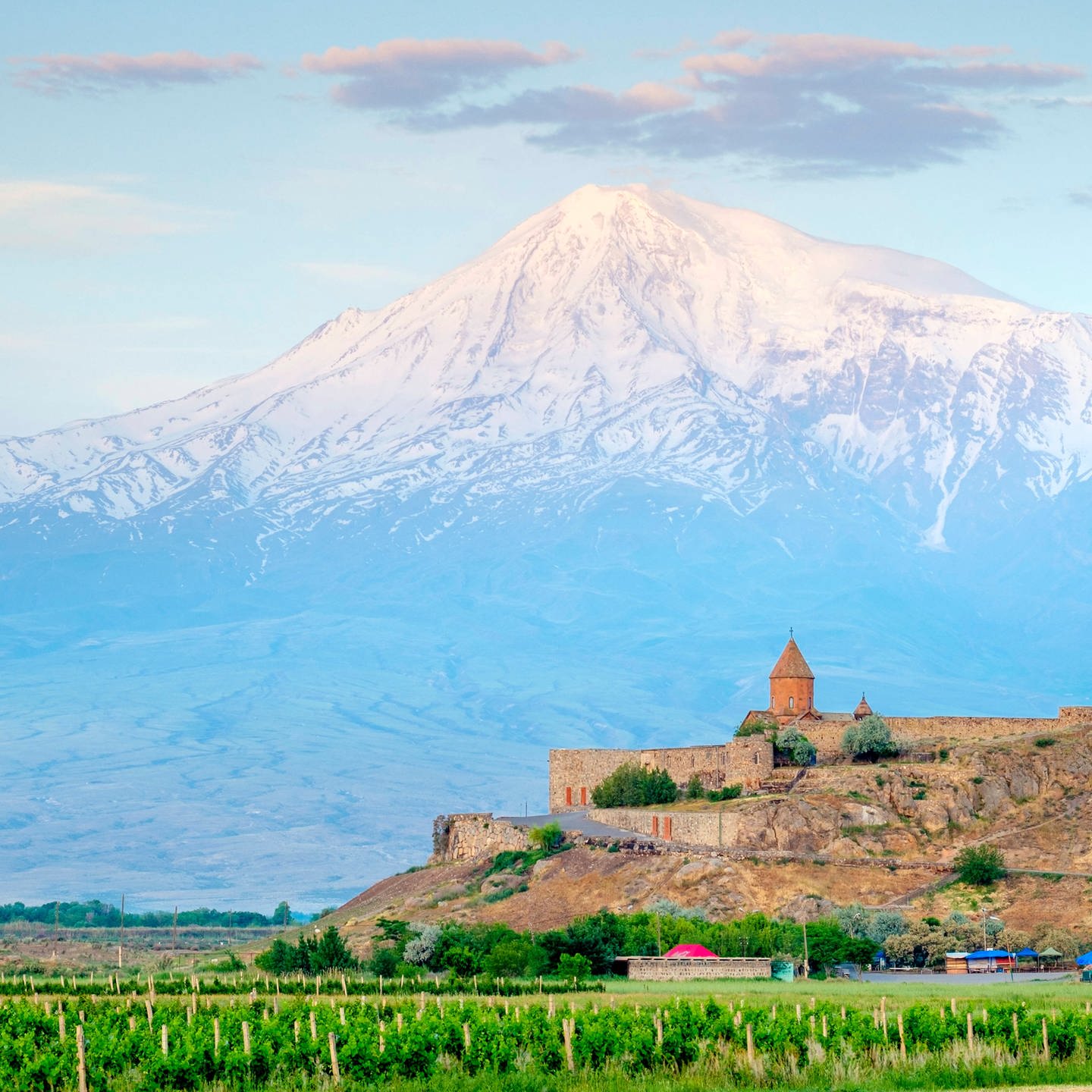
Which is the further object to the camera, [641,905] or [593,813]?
[593,813]

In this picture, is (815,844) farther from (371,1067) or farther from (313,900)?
(313,900)

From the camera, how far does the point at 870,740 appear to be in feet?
291

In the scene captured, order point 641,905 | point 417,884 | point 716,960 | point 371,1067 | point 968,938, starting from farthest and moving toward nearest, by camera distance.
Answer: point 417,884 < point 641,905 < point 968,938 < point 716,960 < point 371,1067

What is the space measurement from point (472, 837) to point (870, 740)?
732 inches

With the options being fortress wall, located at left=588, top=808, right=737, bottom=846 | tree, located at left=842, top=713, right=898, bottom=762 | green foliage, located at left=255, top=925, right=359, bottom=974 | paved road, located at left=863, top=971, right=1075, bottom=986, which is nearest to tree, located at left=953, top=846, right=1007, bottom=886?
fortress wall, located at left=588, top=808, right=737, bottom=846

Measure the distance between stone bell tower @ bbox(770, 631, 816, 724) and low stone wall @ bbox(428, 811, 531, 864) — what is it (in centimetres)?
1408

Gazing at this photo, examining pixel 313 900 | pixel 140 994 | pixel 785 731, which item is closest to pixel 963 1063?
pixel 140 994

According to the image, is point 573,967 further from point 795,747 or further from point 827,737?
point 827,737

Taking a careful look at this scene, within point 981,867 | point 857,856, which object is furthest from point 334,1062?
point 857,856

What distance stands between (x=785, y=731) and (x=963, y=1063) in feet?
168

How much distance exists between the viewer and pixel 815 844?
266 ft

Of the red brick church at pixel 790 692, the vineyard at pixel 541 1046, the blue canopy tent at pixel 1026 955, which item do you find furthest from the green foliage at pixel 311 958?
the red brick church at pixel 790 692

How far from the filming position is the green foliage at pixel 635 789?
91750 millimetres

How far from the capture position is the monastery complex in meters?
89.2
